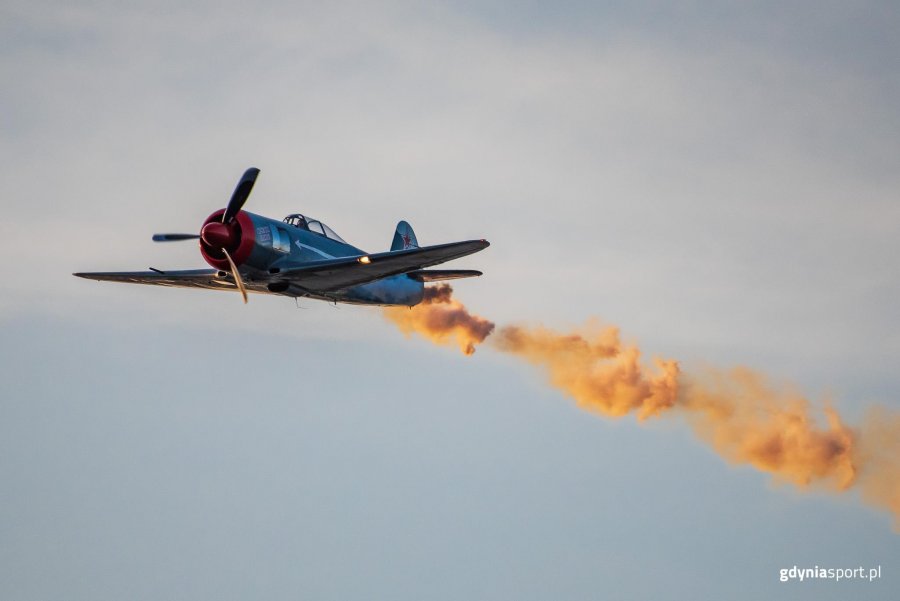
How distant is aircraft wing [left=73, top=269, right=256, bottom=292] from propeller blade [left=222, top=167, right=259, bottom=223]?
2.47 meters

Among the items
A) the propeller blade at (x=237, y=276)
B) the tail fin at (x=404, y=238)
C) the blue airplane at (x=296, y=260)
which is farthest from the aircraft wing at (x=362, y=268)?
the tail fin at (x=404, y=238)

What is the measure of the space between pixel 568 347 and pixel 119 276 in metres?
18.3

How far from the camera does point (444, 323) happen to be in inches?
2217

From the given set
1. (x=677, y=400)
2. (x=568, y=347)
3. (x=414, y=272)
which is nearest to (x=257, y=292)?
(x=414, y=272)

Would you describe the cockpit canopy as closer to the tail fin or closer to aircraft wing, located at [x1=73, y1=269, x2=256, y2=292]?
aircraft wing, located at [x1=73, y1=269, x2=256, y2=292]

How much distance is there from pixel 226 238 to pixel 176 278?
605 centimetres

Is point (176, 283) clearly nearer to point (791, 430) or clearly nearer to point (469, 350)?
point (469, 350)

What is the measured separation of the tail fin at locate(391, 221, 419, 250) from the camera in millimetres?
57219

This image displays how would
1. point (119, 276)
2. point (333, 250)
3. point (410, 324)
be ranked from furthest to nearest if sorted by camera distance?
point (410, 324) → point (119, 276) → point (333, 250)

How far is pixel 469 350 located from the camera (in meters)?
56.8

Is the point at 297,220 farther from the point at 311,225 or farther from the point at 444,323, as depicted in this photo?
the point at 444,323

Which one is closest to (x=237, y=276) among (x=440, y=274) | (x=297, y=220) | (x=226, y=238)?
(x=226, y=238)

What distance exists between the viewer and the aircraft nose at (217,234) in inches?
1774

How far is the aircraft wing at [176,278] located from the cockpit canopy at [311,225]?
2388 millimetres
